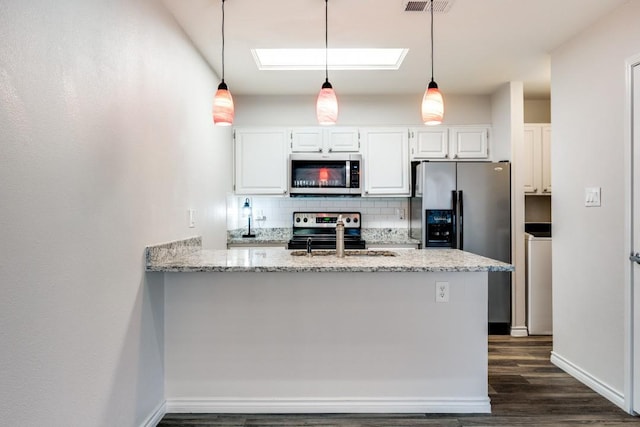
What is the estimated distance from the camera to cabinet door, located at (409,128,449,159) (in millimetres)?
4191

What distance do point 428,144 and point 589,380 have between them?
2.57m

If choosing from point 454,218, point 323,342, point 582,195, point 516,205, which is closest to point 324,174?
point 454,218

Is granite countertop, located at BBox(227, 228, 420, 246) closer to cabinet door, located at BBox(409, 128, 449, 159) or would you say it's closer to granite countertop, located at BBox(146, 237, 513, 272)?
cabinet door, located at BBox(409, 128, 449, 159)

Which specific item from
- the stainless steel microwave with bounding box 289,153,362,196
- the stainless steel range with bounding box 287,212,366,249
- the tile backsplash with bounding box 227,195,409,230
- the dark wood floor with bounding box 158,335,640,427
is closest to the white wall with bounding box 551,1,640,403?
the dark wood floor with bounding box 158,335,640,427

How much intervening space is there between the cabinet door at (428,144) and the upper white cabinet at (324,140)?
2.07 ft

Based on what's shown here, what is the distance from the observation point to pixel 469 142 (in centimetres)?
423

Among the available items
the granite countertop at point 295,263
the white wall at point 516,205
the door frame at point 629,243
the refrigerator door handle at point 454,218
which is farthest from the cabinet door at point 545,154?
the granite countertop at point 295,263

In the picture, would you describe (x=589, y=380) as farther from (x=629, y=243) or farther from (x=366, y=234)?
(x=366, y=234)

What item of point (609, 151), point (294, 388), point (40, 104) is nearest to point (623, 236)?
point (609, 151)

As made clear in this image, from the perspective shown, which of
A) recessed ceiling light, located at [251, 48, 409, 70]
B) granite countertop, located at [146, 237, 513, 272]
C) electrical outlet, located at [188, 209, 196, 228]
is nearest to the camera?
granite countertop, located at [146, 237, 513, 272]

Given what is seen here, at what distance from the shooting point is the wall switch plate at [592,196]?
255 cm

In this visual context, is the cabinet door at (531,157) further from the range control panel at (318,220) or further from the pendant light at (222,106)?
the pendant light at (222,106)

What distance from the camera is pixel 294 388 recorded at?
2264 millimetres

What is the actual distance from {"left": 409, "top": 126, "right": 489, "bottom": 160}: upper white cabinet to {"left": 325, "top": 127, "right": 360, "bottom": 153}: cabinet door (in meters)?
0.62
